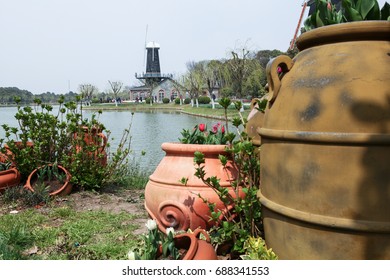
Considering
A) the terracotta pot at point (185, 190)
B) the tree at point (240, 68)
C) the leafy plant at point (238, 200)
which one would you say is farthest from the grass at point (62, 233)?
the tree at point (240, 68)

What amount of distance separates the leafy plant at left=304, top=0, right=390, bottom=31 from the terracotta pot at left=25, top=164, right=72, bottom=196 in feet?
11.4

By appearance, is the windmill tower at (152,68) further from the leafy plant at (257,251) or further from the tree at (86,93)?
the leafy plant at (257,251)

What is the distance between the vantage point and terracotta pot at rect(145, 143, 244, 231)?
117 inches

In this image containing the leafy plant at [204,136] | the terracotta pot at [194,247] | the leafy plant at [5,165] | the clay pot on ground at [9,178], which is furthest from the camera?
the leafy plant at [5,165]

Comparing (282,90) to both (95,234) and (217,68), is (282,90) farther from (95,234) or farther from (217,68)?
(217,68)

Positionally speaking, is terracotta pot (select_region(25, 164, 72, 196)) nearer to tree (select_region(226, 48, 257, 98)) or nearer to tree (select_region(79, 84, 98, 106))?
tree (select_region(79, 84, 98, 106))

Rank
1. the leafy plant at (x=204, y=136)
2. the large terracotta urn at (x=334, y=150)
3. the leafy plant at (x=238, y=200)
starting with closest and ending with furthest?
the large terracotta urn at (x=334, y=150) → the leafy plant at (x=238, y=200) → the leafy plant at (x=204, y=136)

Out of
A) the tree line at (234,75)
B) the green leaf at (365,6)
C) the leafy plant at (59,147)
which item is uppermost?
the tree line at (234,75)

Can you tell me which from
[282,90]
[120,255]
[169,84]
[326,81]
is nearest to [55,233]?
[120,255]

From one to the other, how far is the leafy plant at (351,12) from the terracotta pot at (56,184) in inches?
137

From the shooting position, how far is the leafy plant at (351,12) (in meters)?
2.30

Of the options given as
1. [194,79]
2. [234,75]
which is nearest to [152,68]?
[194,79]

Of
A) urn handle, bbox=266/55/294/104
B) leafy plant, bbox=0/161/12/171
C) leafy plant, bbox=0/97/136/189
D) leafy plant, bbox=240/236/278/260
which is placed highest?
urn handle, bbox=266/55/294/104

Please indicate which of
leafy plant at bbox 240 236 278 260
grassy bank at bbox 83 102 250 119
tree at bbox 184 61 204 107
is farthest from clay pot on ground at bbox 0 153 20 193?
tree at bbox 184 61 204 107
